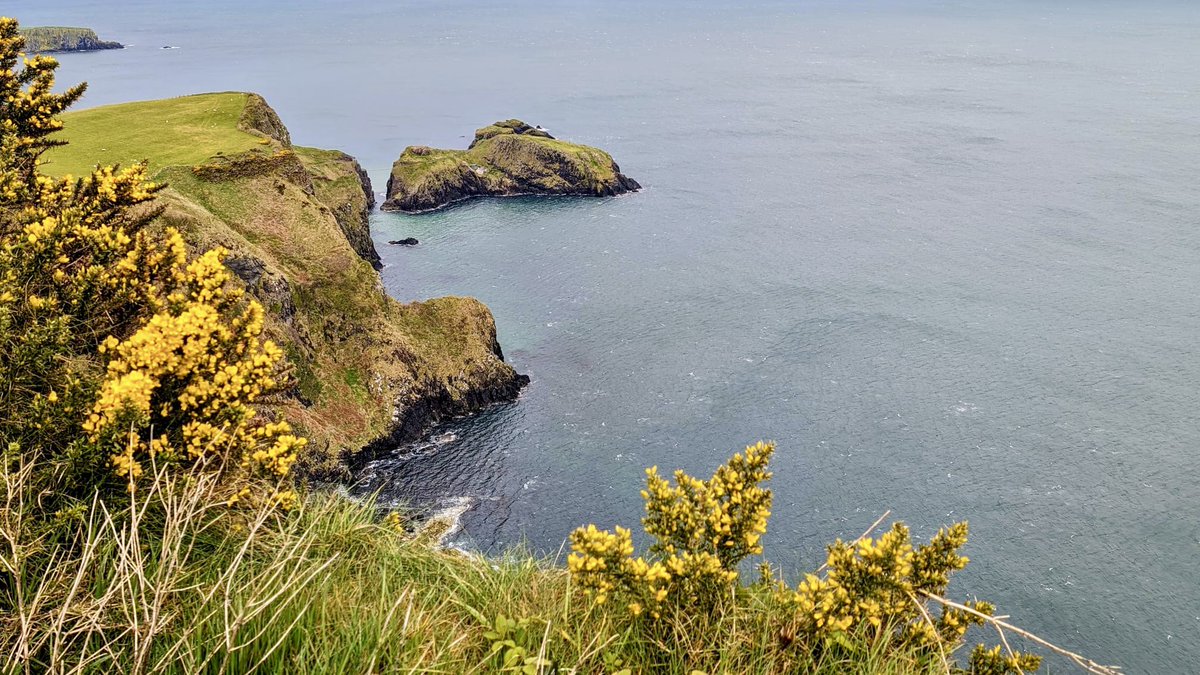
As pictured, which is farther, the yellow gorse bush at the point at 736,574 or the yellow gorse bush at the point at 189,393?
the yellow gorse bush at the point at 189,393

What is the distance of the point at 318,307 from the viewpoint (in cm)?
5753

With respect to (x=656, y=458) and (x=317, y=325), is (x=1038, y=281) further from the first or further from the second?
(x=317, y=325)

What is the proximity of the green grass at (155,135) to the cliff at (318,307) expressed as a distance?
25 centimetres

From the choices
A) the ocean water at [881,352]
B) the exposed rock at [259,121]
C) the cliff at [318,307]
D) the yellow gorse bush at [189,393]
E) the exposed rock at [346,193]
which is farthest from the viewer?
the exposed rock at [346,193]

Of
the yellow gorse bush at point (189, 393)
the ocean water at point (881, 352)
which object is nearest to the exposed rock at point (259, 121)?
the ocean water at point (881, 352)

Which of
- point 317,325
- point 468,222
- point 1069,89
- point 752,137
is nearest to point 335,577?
point 317,325

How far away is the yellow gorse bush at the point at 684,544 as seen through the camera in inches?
368

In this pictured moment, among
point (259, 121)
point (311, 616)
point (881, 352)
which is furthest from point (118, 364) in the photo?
A: point (259, 121)

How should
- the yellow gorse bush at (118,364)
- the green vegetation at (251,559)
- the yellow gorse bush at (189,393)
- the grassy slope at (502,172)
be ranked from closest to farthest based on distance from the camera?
the green vegetation at (251,559) → the yellow gorse bush at (118,364) → the yellow gorse bush at (189,393) → the grassy slope at (502,172)

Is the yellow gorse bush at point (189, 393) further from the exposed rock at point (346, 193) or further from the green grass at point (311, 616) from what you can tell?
the exposed rock at point (346, 193)

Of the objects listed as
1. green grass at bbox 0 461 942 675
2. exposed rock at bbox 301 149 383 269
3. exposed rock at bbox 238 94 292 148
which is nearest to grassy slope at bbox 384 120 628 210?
exposed rock at bbox 301 149 383 269

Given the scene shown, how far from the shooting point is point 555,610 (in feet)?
30.5

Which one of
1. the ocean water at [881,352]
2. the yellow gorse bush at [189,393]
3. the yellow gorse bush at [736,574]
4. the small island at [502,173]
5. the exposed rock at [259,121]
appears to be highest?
the yellow gorse bush at [189,393]

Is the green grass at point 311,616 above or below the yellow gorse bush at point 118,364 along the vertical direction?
below
